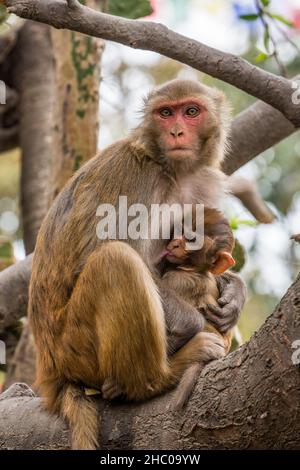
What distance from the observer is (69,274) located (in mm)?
4461

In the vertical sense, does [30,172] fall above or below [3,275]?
above

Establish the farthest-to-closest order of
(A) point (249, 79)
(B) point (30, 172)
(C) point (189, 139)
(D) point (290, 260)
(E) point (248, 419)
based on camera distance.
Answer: (D) point (290, 260) < (B) point (30, 172) < (C) point (189, 139) < (A) point (249, 79) < (E) point (248, 419)

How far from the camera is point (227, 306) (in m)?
4.87

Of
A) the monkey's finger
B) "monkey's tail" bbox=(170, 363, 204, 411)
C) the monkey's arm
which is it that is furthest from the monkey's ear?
the monkey's finger

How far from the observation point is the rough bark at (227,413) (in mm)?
3379

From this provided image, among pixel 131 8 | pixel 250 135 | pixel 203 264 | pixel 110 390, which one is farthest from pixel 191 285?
pixel 250 135

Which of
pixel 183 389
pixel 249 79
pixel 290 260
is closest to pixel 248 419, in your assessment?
pixel 183 389

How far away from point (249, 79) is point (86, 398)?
1933 mm

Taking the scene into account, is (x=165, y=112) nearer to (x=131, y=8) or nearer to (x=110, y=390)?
(x=131, y=8)

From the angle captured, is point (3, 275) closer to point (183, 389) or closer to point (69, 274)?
point (69, 274)

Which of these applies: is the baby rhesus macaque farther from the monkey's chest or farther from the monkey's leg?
the monkey's leg

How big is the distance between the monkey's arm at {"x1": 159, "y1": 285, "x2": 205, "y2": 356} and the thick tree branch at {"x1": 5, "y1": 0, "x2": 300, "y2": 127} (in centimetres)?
121

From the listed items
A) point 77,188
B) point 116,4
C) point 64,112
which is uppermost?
point 116,4

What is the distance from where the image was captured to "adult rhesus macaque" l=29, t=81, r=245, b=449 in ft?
13.4
